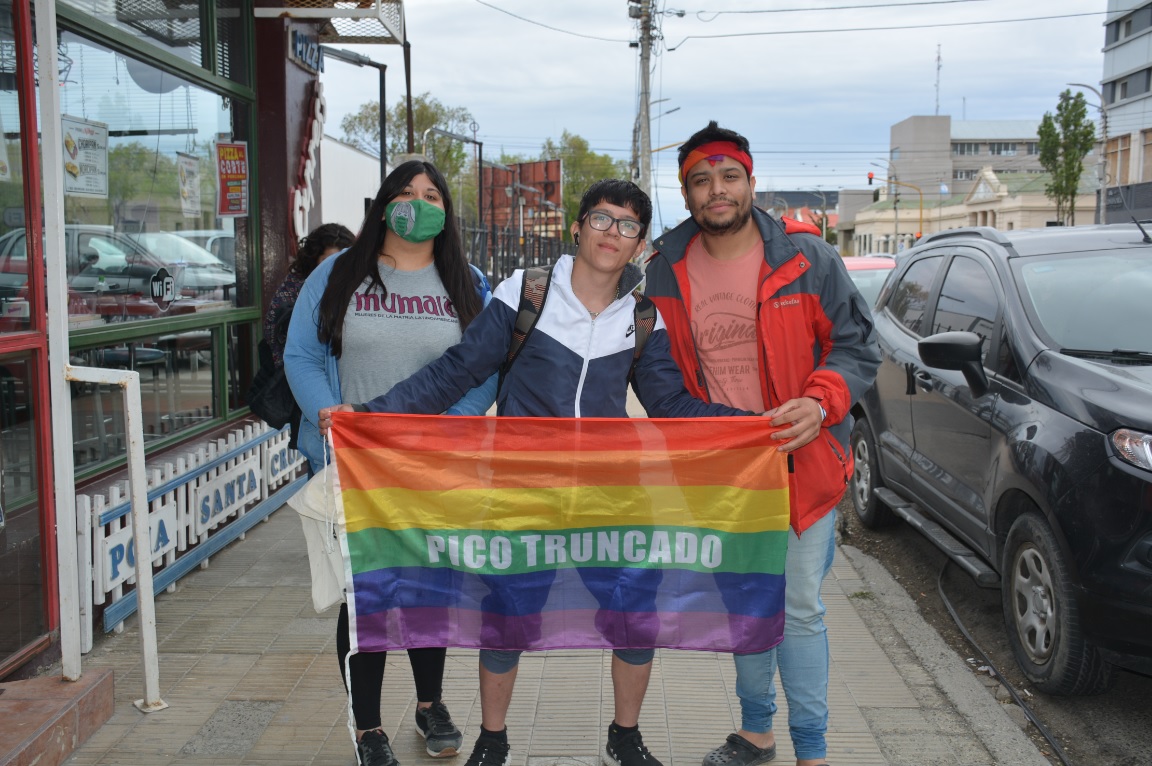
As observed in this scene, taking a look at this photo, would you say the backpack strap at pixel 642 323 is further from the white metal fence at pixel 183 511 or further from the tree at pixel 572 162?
the tree at pixel 572 162

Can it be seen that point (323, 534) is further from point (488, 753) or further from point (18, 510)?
point (18, 510)

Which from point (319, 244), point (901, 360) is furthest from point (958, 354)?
point (319, 244)

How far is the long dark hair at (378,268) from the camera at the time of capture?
11.6 ft

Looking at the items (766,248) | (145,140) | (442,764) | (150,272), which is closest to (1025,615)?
(766,248)

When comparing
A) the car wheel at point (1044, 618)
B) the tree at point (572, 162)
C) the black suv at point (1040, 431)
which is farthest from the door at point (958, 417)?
the tree at point (572, 162)

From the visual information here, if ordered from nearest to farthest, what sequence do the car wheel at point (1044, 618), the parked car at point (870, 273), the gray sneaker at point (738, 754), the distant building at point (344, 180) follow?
the gray sneaker at point (738, 754)
the car wheel at point (1044, 618)
the parked car at point (870, 273)
the distant building at point (344, 180)

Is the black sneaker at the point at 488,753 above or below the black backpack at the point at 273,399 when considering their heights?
below

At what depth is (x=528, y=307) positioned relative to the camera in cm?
343

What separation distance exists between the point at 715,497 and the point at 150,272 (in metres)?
4.28

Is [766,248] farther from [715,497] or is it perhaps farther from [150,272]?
[150,272]

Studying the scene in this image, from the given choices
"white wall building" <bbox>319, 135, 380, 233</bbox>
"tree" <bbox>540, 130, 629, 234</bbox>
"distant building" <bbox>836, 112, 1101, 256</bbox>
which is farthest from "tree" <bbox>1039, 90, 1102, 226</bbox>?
"white wall building" <bbox>319, 135, 380, 233</bbox>

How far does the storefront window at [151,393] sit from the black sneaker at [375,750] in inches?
106

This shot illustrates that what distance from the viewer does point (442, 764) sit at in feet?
12.1

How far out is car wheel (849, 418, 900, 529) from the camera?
7254 millimetres
